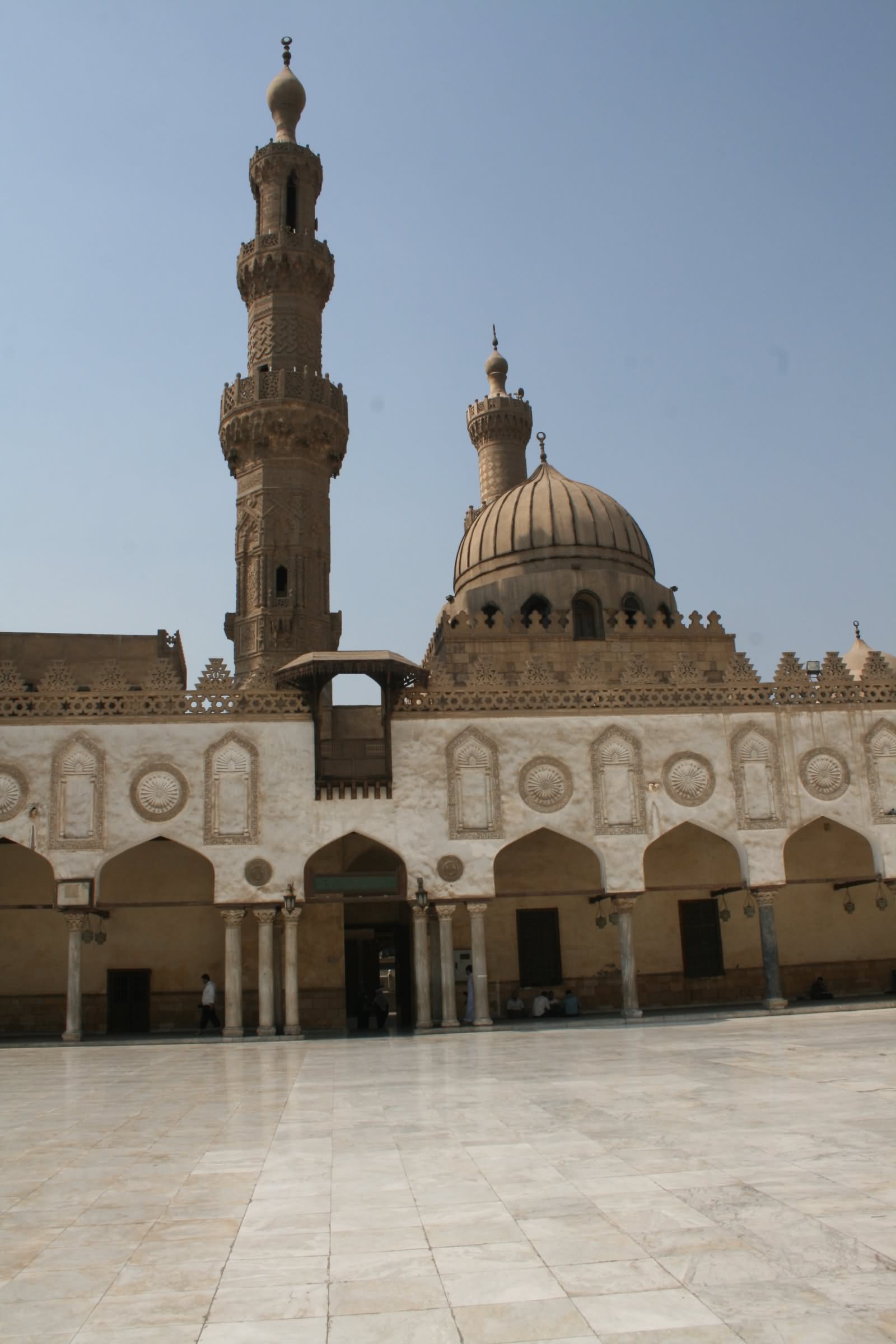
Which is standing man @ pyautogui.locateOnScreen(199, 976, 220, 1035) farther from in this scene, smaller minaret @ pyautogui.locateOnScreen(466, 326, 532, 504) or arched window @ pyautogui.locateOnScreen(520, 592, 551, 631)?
smaller minaret @ pyautogui.locateOnScreen(466, 326, 532, 504)

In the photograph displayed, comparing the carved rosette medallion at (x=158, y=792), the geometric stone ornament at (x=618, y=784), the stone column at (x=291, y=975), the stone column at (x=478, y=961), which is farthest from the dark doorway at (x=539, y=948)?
the carved rosette medallion at (x=158, y=792)

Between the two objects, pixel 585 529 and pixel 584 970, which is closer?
pixel 584 970

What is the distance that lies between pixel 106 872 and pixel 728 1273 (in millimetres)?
18888

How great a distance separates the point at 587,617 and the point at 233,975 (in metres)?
12.7

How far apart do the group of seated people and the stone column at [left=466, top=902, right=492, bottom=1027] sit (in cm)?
173

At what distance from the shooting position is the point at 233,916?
66.0 feet

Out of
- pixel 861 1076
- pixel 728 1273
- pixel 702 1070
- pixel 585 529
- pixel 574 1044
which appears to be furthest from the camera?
pixel 585 529

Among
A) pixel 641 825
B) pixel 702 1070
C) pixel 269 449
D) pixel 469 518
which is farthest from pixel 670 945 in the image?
pixel 469 518

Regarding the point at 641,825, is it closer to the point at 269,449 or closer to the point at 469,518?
the point at 269,449

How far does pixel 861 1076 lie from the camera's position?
1108 centimetres

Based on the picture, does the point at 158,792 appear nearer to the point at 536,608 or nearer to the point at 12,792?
the point at 12,792

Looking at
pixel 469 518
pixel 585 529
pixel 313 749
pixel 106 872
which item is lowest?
pixel 106 872

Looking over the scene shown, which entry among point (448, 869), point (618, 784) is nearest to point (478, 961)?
point (448, 869)

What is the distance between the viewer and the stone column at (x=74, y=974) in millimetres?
19703
